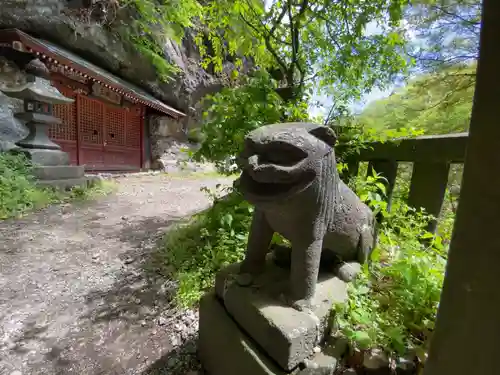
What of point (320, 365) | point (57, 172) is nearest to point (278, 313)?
point (320, 365)

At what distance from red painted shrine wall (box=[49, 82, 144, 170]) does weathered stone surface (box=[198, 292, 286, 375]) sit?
10.2 m

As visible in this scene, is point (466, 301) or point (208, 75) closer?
point (466, 301)

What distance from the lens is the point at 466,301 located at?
2.15 ft

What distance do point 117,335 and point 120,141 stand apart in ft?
38.9

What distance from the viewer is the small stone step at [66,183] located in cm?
583

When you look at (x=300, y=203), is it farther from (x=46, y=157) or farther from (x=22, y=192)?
(x=46, y=157)

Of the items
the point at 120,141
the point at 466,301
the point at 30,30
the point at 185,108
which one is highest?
the point at 30,30

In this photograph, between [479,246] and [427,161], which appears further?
[427,161]

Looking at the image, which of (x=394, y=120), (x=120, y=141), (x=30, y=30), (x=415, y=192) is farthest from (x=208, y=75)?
(x=415, y=192)

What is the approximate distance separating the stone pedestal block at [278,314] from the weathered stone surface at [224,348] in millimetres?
→ 27

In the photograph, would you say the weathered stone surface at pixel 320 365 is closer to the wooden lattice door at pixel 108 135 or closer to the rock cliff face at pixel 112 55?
the rock cliff face at pixel 112 55

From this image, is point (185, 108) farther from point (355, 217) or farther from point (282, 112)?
point (355, 217)

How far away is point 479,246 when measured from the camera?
24.5 inches

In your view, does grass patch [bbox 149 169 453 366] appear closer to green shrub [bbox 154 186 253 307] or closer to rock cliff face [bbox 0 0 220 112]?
green shrub [bbox 154 186 253 307]
